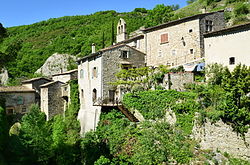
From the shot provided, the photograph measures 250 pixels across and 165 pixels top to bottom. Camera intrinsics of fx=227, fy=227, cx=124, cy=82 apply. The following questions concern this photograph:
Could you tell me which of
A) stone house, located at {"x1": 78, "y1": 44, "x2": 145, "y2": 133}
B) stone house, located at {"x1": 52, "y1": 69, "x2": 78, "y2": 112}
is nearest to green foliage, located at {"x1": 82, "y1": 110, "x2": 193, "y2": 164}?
stone house, located at {"x1": 78, "y1": 44, "x2": 145, "y2": 133}

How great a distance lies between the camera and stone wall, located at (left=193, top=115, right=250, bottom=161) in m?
14.7

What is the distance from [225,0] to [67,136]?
5582cm

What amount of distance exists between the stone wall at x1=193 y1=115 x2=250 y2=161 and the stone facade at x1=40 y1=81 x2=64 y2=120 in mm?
21595

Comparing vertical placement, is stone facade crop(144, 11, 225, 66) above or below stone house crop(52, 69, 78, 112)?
above

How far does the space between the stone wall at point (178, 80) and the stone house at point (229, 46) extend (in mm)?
2202

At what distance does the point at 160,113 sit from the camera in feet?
64.3

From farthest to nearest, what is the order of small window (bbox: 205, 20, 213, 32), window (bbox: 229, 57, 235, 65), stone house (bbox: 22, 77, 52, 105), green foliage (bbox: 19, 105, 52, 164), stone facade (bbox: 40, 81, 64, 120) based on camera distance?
stone house (bbox: 22, 77, 52, 105), stone facade (bbox: 40, 81, 64, 120), small window (bbox: 205, 20, 213, 32), green foliage (bbox: 19, 105, 52, 164), window (bbox: 229, 57, 235, 65)

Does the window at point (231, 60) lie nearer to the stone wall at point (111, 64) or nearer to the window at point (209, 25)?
the window at point (209, 25)

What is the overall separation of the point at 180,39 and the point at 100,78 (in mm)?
11577

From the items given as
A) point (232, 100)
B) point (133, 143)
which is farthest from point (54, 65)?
point (232, 100)

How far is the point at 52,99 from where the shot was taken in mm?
32438

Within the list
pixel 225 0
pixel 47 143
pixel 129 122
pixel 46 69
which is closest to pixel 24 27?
pixel 46 69

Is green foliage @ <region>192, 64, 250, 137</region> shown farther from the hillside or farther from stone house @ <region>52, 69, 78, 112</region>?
the hillside

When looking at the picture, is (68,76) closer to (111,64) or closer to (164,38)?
(111,64)
